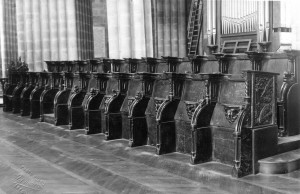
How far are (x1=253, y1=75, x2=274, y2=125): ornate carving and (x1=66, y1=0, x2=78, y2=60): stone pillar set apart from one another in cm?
875

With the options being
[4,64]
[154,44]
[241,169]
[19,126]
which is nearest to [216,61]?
[241,169]

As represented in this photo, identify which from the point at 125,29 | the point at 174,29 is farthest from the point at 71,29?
the point at 174,29

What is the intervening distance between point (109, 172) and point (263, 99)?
194 centimetres


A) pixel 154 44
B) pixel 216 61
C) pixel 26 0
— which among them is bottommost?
pixel 216 61

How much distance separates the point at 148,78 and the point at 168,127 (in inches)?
41.5

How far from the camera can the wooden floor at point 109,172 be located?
387 centimetres

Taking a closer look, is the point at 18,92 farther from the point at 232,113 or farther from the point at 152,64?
the point at 232,113

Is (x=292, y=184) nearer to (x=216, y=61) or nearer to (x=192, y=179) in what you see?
(x=192, y=179)

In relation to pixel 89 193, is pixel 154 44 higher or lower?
higher

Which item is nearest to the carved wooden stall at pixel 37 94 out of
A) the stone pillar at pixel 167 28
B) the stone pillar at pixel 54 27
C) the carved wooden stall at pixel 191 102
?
the stone pillar at pixel 54 27

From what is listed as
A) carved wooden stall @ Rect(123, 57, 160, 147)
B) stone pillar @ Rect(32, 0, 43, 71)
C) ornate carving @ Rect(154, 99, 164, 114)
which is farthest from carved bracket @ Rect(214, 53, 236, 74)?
stone pillar @ Rect(32, 0, 43, 71)

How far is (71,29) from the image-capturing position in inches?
483

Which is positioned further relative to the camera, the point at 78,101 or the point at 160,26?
→ the point at 160,26

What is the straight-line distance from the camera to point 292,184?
3.83m
